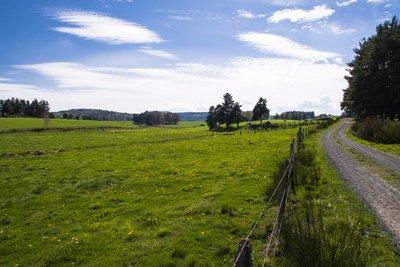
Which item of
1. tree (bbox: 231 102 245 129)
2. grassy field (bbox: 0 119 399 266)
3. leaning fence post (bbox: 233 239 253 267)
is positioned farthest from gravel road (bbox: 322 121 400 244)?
tree (bbox: 231 102 245 129)

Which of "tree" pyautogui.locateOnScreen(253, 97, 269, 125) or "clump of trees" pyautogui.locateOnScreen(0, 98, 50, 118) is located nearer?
"tree" pyautogui.locateOnScreen(253, 97, 269, 125)

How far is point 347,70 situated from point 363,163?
70.1 meters

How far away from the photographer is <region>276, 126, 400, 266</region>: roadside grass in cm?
560

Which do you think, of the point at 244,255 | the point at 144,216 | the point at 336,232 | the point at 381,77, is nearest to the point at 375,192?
the point at 336,232

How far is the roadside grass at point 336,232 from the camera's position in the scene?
5.60 m

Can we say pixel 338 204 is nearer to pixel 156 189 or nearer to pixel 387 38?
pixel 156 189

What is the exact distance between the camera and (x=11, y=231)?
1283 centimetres

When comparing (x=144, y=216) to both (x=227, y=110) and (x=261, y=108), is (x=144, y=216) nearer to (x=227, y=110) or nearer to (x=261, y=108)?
(x=227, y=110)

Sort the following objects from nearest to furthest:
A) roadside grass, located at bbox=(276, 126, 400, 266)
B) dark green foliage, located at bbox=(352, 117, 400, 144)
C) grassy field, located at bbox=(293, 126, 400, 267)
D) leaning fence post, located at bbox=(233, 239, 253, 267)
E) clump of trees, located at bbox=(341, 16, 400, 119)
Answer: leaning fence post, located at bbox=(233, 239, 253, 267) → roadside grass, located at bbox=(276, 126, 400, 266) → grassy field, located at bbox=(293, 126, 400, 267) → dark green foliage, located at bbox=(352, 117, 400, 144) → clump of trees, located at bbox=(341, 16, 400, 119)

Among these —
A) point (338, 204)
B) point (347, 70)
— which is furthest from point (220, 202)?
point (347, 70)

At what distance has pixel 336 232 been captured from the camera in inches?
297

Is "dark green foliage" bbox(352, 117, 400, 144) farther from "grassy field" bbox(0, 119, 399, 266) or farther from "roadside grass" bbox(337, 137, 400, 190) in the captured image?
"grassy field" bbox(0, 119, 399, 266)

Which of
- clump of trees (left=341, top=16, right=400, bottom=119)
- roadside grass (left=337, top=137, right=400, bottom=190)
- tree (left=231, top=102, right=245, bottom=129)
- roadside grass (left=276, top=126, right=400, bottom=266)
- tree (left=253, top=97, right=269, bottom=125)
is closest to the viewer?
roadside grass (left=276, top=126, right=400, bottom=266)

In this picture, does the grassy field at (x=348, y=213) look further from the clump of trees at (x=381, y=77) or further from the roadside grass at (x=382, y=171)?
the clump of trees at (x=381, y=77)
